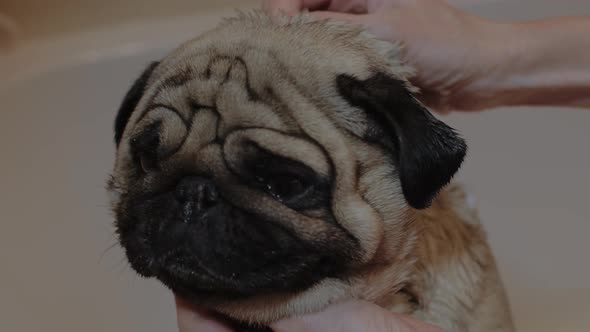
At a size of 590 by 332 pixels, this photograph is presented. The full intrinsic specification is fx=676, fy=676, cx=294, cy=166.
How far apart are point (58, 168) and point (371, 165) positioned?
4.66ft

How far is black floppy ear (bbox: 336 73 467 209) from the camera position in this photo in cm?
99

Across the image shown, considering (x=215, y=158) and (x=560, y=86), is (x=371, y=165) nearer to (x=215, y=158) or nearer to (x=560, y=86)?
(x=215, y=158)

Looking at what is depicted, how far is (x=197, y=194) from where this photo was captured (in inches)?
39.6

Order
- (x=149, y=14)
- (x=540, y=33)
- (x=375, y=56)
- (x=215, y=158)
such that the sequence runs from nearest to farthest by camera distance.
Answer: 1. (x=215, y=158)
2. (x=375, y=56)
3. (x=540, y=33)
4. (x=149, y=14)

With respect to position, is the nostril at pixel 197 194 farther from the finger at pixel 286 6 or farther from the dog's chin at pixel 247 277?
the finger at pixel 286 6

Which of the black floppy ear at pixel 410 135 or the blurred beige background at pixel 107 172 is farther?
the blurred beige background at pixel 107 172

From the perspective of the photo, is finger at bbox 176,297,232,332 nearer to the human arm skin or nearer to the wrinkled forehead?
the wrinkled forehead

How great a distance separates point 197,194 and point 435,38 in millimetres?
665

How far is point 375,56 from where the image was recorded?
3.76 feet

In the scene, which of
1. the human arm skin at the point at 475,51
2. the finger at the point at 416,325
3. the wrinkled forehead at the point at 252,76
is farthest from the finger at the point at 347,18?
the finger at the point at 416,325

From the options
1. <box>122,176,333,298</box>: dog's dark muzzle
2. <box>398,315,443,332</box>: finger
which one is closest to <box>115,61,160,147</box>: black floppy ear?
<box>122,176,333,298</box>: dog's dark muzzle

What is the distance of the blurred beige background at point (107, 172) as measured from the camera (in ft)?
6.72

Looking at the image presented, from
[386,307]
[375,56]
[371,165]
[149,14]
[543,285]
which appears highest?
[375,56]

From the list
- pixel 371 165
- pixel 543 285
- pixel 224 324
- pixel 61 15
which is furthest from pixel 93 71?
pixel 543 285
